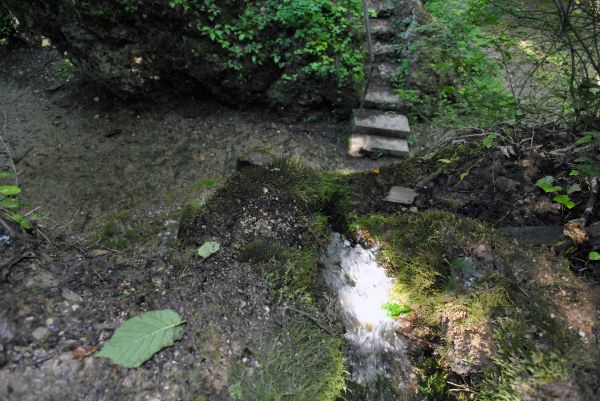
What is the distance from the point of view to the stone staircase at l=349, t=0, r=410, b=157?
5.21 meters

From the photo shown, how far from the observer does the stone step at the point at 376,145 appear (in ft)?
17.0

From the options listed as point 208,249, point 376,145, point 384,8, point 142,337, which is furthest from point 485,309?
point 384,8

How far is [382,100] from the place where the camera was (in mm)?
5434

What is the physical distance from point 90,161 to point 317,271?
3.93 metres

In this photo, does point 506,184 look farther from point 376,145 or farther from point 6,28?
point 6,28

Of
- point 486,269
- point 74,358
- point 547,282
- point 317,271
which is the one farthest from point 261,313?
point 547,282

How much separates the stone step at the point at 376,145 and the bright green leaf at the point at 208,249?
319cm

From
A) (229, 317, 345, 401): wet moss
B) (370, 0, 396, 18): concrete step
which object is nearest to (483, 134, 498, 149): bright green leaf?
(229, 317, 345, 401): wet moss

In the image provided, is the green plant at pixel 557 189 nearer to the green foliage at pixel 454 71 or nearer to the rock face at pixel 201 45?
the green foliage at pixel 454 71

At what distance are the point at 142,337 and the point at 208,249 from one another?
2.39ft

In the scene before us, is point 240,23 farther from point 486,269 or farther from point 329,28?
point 486,269

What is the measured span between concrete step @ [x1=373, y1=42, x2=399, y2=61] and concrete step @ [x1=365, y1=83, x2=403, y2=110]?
0.62m

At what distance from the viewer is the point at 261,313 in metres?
2.17

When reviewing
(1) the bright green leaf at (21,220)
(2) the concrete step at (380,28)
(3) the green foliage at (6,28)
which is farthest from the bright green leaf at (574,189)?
(3) the green foliage at (6,28)
